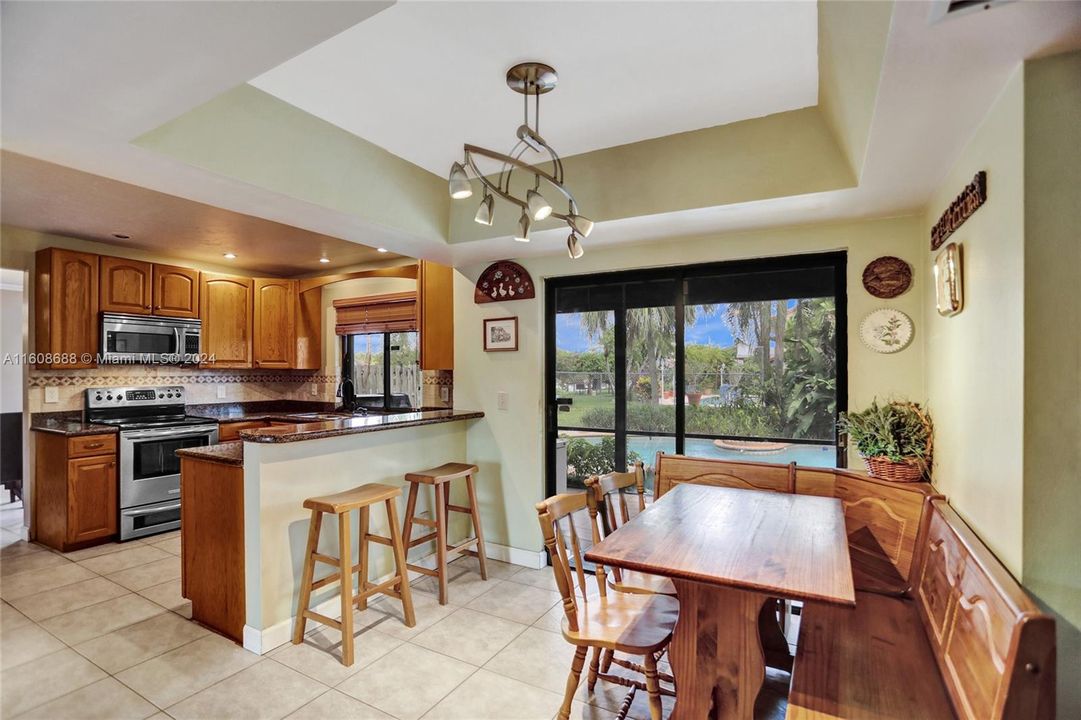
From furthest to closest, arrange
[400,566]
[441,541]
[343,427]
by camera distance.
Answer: [441,541] → [343,427] → [400,566]

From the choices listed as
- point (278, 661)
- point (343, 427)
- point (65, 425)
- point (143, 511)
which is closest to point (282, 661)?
point (278, 661)

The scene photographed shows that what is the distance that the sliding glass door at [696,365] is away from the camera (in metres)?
2.94

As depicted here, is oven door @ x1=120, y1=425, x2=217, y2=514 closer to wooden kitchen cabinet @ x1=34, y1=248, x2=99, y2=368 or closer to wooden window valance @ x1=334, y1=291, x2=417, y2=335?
wooden kitchen cabinet @ x1=34, y1=248, x2=99, y2=368

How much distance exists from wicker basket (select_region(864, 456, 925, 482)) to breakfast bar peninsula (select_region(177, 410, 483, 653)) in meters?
2.50

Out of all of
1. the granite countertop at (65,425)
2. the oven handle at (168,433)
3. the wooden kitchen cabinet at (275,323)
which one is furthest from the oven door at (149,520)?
the wooden kitchen cabinet at (275,323)

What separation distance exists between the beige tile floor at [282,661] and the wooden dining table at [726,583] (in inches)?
24.6

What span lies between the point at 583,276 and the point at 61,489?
4088mm

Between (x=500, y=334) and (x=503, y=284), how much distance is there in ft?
1.16

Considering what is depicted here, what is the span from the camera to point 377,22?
5.67 ft

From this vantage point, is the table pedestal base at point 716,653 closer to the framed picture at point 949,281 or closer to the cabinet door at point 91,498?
the framed picture at point 949,281

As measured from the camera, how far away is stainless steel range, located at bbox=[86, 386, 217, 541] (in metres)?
4.18

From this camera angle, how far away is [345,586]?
2477 mm

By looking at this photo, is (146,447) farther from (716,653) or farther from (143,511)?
(716,653)

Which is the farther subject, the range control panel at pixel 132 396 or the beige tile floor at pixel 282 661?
the range control panel at pixel 132 396
